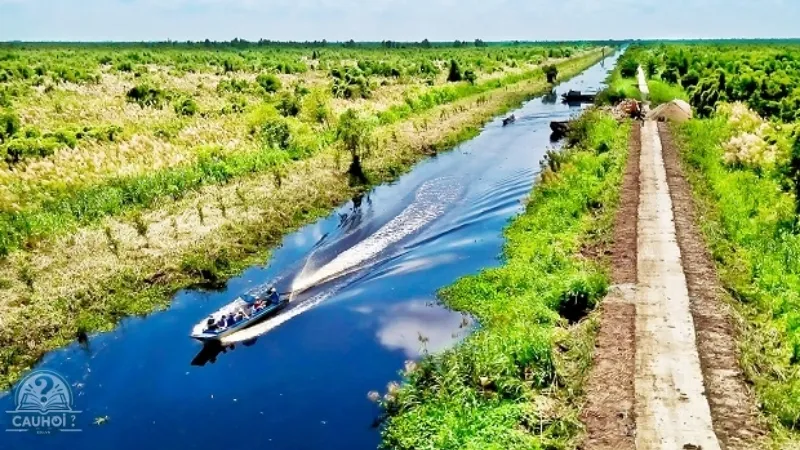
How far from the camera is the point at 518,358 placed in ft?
59.1

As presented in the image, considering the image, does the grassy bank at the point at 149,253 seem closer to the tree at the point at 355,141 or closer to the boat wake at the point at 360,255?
the tree at the point at 355,141

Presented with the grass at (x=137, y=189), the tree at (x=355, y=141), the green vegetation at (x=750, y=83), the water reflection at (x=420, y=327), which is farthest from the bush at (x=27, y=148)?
the green vegetation at (x=750, y=83)

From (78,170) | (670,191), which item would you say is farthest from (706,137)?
(78,170)

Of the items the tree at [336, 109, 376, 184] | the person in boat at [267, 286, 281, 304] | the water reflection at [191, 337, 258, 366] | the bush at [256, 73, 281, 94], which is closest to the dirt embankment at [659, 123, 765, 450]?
the person in boat at [267, 286, 281, 304]

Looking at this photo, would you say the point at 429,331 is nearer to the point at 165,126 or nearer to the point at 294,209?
the point at 294,209

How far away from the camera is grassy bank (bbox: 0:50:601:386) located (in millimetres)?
23031

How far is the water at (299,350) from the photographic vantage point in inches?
720

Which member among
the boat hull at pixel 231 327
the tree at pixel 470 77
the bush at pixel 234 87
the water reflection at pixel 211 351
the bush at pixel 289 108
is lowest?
the water reflection at pixel 211 351

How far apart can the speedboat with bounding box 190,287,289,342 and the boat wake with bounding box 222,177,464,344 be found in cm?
26

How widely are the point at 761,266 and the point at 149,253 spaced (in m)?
23.4

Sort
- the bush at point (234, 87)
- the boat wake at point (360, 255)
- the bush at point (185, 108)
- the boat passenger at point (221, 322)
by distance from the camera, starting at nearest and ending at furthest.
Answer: the boat passenger at point (221, 322) → the boat wake at point (360, 255) → the bush at point (185, 108) → the bush at point (234, 87)

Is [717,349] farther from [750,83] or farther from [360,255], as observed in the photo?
[750,83]
